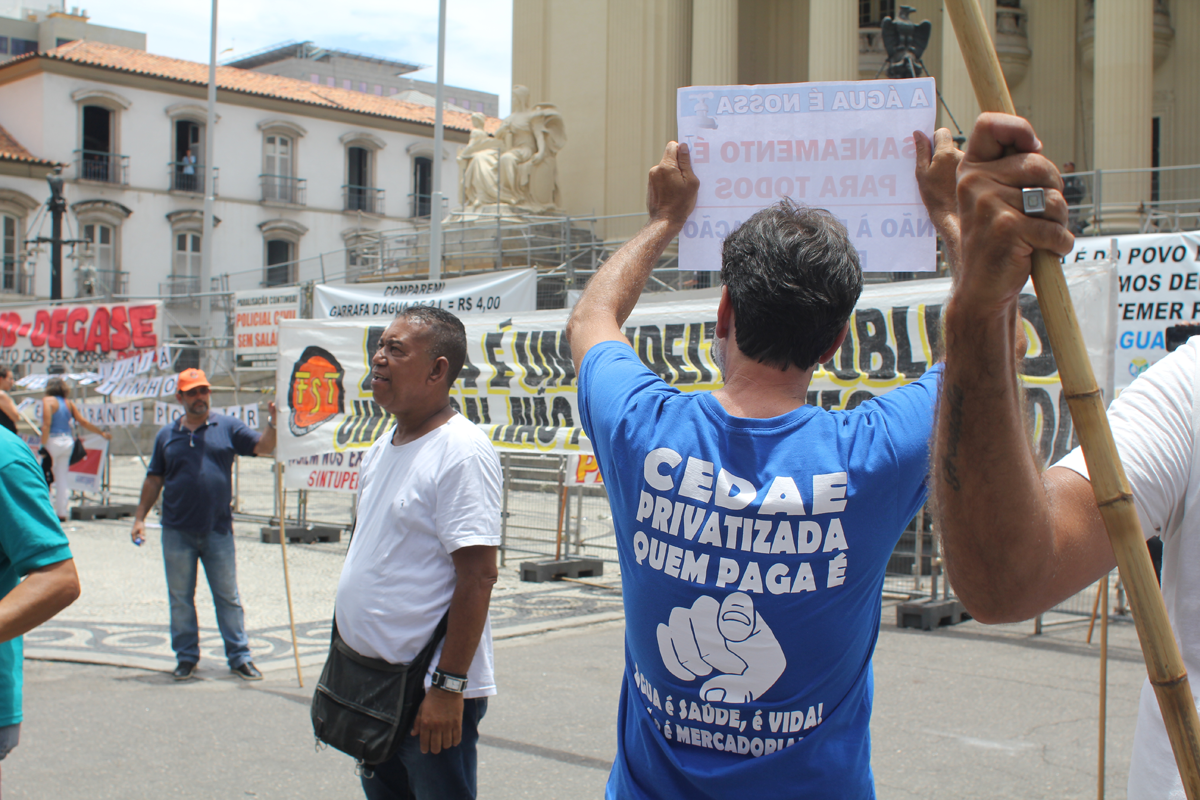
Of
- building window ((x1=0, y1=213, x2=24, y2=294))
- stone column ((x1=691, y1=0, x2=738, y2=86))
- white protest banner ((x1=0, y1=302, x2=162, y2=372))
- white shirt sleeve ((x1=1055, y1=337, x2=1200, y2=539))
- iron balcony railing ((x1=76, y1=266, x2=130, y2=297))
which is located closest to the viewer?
white shirt sleeve ((x1=1055, y1=337, x2=1200, y2=539))

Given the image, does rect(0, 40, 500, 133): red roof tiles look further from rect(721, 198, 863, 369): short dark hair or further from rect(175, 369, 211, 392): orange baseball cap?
rect(721, 198, 863, 369): short dark hair

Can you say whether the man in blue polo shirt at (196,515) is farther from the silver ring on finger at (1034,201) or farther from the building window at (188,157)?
the building window at (188,157)

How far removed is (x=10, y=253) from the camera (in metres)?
41.9

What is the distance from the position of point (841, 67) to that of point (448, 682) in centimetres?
2025

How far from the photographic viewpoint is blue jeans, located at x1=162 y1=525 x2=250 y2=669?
6855 mm

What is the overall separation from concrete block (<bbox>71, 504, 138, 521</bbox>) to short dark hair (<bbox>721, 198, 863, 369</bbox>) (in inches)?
579

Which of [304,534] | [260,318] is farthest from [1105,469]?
[260,318]

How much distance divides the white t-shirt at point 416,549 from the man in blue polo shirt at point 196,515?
397 centimetres

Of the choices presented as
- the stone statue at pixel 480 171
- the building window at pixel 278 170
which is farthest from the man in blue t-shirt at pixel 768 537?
the building window at pixel 278 170

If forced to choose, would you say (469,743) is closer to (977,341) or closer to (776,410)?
(776,410)

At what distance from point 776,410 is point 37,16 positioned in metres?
71.8

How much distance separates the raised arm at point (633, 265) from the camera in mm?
2174

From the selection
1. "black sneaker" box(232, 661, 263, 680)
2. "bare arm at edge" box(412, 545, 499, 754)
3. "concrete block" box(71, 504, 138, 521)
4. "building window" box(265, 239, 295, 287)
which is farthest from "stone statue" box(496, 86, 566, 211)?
"building window" box(265, 239, 295, 287)

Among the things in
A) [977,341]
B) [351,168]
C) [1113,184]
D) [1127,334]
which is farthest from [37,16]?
[977,341]
